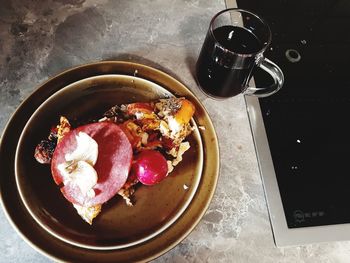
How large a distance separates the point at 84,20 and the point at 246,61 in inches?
18.2

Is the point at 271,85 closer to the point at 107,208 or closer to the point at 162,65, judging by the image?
the point at 162,65

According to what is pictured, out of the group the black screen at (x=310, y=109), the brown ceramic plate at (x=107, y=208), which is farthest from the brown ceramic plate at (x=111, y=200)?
the black screen at (x=310, y=109)

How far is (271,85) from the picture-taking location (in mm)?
880

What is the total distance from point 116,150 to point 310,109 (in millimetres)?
529

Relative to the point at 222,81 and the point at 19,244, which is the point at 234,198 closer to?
the point at 222,81

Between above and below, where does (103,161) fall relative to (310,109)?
above

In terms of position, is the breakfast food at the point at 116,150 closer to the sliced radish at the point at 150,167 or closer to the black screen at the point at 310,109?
the sliced radish at the point at 150,167

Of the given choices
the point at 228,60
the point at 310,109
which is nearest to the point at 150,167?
Result: the point at 228,60

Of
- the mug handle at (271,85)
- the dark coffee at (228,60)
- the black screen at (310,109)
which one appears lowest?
the black screen at (310,109)

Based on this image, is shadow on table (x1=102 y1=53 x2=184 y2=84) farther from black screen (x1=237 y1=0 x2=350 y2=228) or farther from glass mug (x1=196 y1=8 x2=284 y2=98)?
black screen (x1=237 y1=0 x2=350 y2=228)

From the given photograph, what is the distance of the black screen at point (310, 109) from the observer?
0.82 m

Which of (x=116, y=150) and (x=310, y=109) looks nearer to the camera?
(x=116, y=150)

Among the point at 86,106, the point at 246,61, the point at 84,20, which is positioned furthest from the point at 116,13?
the point at 246,61

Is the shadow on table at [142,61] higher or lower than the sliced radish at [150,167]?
higher
